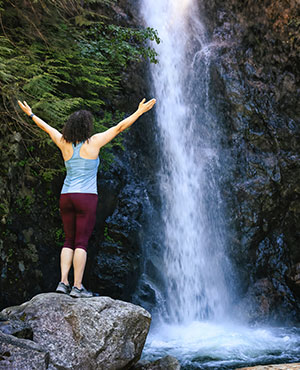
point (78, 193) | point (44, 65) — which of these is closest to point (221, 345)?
point (78, 193)

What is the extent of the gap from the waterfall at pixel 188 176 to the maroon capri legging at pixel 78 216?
529 centimetres

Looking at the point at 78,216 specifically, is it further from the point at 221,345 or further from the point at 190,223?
the point at 190,223

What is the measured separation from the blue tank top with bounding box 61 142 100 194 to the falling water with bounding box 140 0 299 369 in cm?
397

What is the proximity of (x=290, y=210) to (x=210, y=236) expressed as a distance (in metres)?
2.29

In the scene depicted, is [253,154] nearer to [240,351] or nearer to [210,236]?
[210,236]

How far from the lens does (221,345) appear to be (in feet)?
24.9

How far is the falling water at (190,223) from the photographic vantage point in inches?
309

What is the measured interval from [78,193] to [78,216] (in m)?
0.27

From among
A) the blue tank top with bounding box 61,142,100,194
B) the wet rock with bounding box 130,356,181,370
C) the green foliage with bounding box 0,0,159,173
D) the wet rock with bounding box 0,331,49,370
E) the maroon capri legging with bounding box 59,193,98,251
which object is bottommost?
the wet rock with bounding box 130,356,181,370

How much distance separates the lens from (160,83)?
1157 centimetres

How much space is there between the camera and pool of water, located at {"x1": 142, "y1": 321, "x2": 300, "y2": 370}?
266 inches

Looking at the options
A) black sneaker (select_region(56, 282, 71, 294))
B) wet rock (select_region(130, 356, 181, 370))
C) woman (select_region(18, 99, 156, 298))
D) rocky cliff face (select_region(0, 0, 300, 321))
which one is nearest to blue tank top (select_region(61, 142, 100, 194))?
woman (select_region(18, 99, 156, 298))

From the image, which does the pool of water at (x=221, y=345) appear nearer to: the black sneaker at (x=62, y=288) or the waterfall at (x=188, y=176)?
the waterfall at (x=188, y=176)

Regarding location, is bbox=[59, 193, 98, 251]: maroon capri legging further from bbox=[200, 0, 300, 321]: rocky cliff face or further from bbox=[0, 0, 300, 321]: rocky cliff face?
bbox=[200, 0, 300, 321]: rocky cliff face
